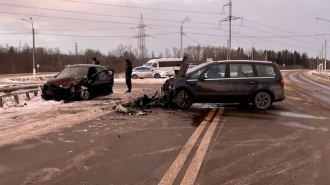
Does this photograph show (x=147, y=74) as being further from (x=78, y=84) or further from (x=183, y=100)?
(x=183, y=100)

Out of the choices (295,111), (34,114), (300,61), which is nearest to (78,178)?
(34,114)

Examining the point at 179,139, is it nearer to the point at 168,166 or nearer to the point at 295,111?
the point at 168,166

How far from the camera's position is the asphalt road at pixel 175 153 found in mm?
4965

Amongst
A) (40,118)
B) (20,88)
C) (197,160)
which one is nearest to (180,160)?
(197,160)

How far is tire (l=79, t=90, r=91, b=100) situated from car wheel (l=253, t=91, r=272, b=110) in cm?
733

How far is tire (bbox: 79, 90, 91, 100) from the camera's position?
15234 millimetres

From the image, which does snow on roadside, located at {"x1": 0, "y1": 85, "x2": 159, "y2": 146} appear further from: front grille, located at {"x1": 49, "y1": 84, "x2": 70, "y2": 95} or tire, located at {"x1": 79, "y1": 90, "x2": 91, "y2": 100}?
tire, located at {"x1": 79, "y1": 90, "x2": 91, "y2": 100}

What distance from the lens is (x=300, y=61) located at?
170875 millimetres

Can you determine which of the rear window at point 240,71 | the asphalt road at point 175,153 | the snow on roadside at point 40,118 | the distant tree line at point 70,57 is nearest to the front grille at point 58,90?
the snow on roadside at point 40,118

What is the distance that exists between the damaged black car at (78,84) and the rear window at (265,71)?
7484 mm

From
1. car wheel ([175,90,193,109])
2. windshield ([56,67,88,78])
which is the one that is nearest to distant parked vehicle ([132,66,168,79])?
windshield ([56,67,88,78])

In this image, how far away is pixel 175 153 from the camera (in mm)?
6234

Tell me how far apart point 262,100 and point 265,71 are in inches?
40.4

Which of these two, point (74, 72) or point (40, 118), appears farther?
point (74, 72)
